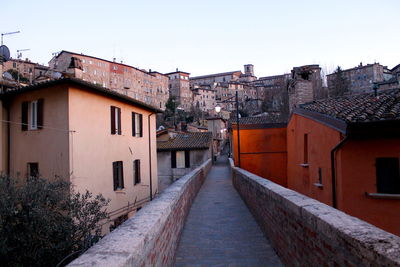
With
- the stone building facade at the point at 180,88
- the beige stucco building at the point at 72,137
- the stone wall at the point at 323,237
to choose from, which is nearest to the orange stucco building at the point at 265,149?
the beige stucco building at the point at 72,137

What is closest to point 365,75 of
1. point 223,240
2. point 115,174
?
point 115,174

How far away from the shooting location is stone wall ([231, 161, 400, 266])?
186cm

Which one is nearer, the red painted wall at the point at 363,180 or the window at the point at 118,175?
the red painted wall at the point at 363,180

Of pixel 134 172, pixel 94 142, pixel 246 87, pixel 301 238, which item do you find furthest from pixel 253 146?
pixel 246 87

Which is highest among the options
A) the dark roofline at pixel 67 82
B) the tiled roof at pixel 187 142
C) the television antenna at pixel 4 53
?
the television antenna at pixel 4 53

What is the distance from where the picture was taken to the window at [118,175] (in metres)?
15.7

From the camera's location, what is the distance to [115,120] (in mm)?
15836

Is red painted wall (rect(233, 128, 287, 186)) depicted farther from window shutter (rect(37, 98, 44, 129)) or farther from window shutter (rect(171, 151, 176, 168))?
window shutter (rect(171, 151, 176, 168))

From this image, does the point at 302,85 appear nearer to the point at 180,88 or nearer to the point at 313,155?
the point at 313,155

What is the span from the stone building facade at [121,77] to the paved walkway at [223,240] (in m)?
53.0

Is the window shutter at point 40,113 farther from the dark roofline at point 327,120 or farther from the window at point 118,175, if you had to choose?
the dark roofline at point 327,120

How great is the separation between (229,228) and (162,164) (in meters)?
24.4

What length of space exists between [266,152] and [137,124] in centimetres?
796

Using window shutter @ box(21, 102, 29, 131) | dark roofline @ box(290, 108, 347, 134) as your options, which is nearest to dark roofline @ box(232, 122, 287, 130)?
dark roofline @ box(290, 108, 347, 134)
